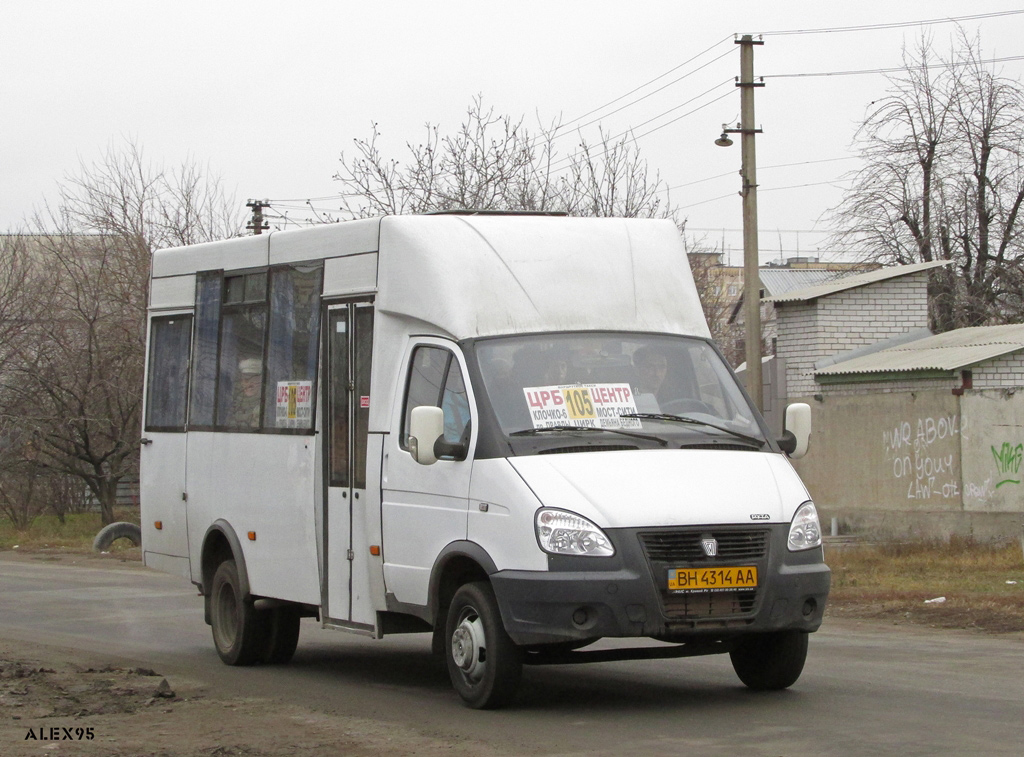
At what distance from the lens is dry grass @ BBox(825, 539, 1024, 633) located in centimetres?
1337

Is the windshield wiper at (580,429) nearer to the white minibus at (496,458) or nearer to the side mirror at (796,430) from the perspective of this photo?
the white minibus at (496,458)

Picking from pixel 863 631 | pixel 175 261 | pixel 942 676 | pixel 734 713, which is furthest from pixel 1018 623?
pixel 175 261

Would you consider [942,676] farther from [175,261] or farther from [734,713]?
[175,261]

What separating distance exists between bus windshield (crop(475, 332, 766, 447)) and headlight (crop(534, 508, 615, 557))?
666 mm

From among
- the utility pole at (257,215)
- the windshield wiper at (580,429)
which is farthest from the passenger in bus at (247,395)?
the utility pole at (257,215)

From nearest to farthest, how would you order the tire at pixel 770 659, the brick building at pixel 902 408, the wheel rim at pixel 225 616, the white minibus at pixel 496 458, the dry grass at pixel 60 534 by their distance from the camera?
the white minibus at pixel 496 458
the tire at pixel 770 659
the wheel rim at pixel 225 616
the brick building at pixel 902 408
the dry grass at pixel 60 534

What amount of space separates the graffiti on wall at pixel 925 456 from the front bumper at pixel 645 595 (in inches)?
572

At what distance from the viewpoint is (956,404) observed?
21.8 metres

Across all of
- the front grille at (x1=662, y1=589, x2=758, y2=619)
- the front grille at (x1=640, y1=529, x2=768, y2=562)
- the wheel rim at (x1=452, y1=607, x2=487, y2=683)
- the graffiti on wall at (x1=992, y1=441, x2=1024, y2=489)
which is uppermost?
the graffiti on wall at (x1=992, y1=441, x2=1024, y2=489)

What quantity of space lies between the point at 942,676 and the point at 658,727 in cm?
262

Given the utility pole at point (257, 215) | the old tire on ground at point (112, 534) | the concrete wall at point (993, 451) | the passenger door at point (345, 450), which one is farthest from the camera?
the utility pole at point (257, 215)

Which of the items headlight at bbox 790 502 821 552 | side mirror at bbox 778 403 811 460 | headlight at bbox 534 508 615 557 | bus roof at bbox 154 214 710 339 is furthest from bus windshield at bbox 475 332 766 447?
headlight at bbox 534 508 615 557

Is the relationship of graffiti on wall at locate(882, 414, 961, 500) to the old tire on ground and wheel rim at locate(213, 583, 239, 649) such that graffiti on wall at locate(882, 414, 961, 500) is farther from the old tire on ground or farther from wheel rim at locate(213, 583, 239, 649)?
wheel rim at locate(213, 583, 239, 649)

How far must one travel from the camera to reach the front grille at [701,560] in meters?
7.95
